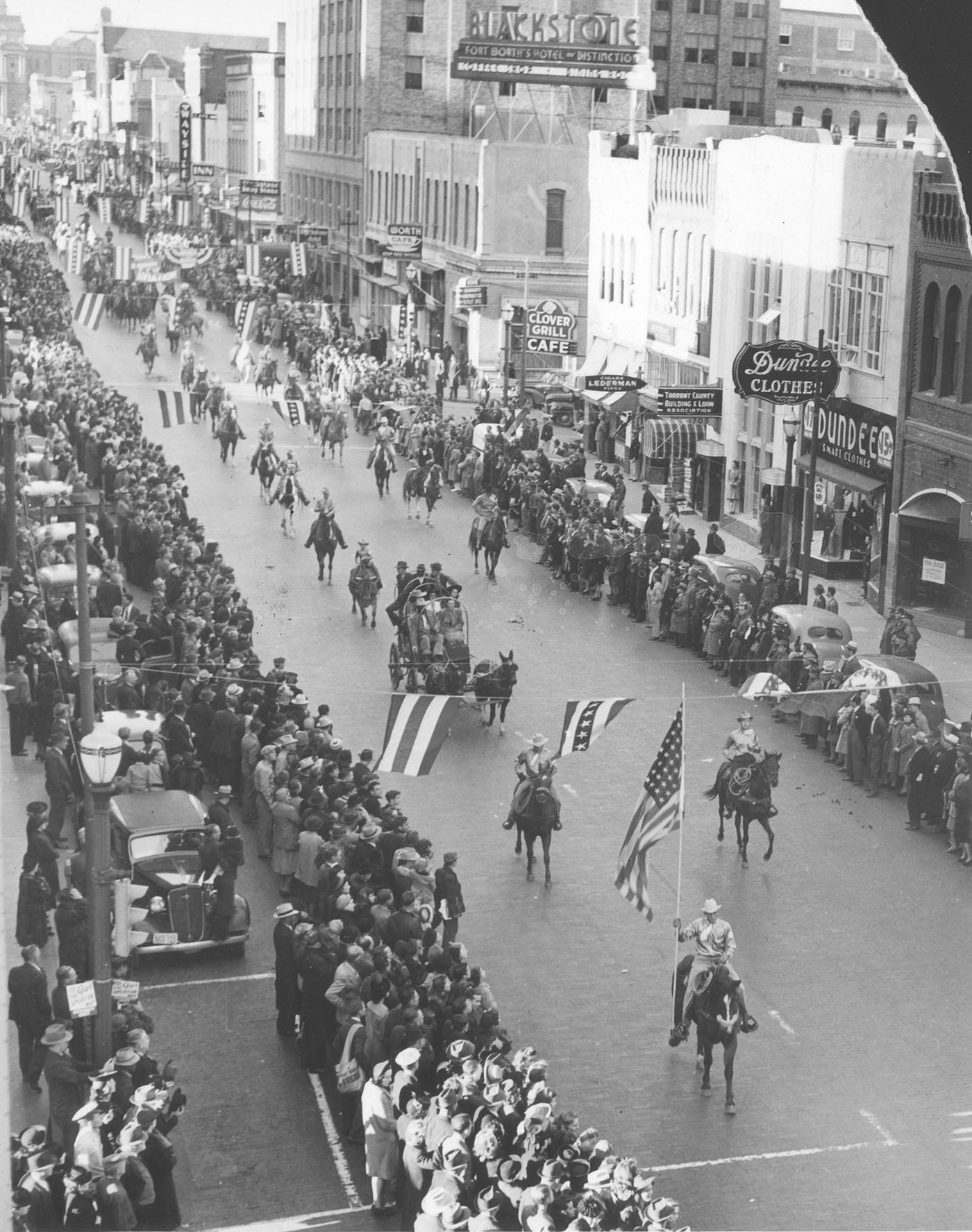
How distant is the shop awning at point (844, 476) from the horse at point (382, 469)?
11.0 m

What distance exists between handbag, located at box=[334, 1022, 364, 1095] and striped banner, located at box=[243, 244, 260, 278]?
61.4 m

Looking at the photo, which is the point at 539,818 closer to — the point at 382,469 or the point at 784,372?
the point at 784,372

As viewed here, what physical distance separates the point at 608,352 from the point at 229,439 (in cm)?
1369

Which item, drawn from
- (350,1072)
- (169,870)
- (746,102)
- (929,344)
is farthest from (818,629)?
(746,102)

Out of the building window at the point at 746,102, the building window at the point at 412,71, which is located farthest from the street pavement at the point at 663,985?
the building window at the point at 746,102

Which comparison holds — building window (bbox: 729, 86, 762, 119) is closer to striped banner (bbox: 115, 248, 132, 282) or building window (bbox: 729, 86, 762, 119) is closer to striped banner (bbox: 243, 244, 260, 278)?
striped banner (bbox: 243, 244, 260, 278)

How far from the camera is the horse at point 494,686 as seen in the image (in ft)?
86.1

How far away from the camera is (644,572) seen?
3356cm

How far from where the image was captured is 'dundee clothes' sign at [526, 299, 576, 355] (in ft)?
167

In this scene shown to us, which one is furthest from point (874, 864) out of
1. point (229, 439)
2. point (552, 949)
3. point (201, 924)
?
point (229, 439)

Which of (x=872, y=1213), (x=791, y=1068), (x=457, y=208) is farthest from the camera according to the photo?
(x=457, y=208)

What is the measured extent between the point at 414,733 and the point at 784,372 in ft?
55.8

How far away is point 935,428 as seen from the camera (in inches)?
1377

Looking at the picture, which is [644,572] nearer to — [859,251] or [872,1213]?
[859,251]
